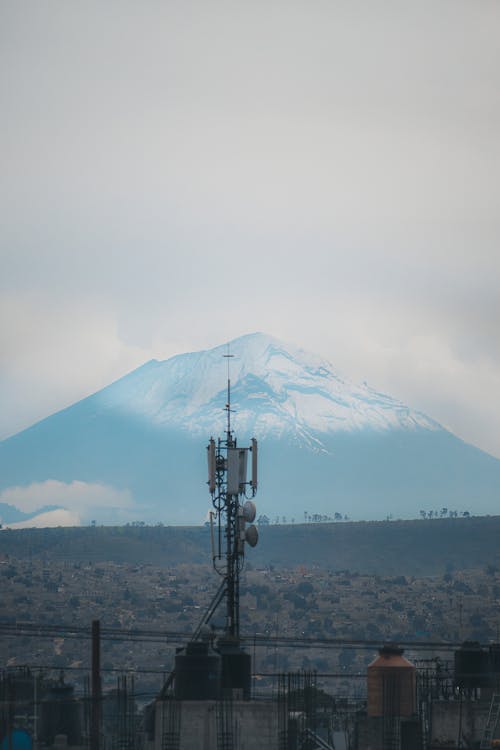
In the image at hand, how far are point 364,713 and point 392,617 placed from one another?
98.7 m

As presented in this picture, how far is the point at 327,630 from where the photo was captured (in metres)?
143

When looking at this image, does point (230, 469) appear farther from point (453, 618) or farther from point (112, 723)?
point (453, 618)

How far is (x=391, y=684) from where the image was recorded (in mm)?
49375

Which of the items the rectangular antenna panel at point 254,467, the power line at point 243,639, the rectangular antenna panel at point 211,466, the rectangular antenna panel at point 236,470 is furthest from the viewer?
the power line at point 243,639

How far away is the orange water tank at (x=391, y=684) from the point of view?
49219mm

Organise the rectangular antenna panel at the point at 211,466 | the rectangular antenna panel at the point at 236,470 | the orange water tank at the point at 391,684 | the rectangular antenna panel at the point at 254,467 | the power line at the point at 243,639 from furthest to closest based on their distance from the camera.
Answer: the power line at the point at 243,639
the rectangular antenna panel at the point at 236,470
the rectangular antenna panel at the point at 211,466
the rectangular antenna panel at the point at 254,467
the orange water tank at the point at 391,684

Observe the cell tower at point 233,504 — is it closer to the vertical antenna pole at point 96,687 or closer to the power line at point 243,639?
the power line at point 243,639

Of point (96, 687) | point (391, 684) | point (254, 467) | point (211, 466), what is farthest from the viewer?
point (211, 466)

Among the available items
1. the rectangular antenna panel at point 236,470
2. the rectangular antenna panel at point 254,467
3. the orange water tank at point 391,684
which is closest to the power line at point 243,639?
the orange water tank at point 391,684

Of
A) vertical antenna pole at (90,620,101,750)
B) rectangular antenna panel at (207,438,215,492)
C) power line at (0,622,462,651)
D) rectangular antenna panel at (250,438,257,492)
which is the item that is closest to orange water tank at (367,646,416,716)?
power line at (0,622,462,651)

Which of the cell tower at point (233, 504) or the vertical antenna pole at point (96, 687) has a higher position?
the cell tower at point (233, 504)

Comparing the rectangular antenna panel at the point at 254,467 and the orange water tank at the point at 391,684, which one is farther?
the rectangular antenna panel at the point at 254,467

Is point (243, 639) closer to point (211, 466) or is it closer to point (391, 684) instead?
point (391, 684)

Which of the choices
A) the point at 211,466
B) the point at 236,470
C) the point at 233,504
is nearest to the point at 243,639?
the point at 233,504
